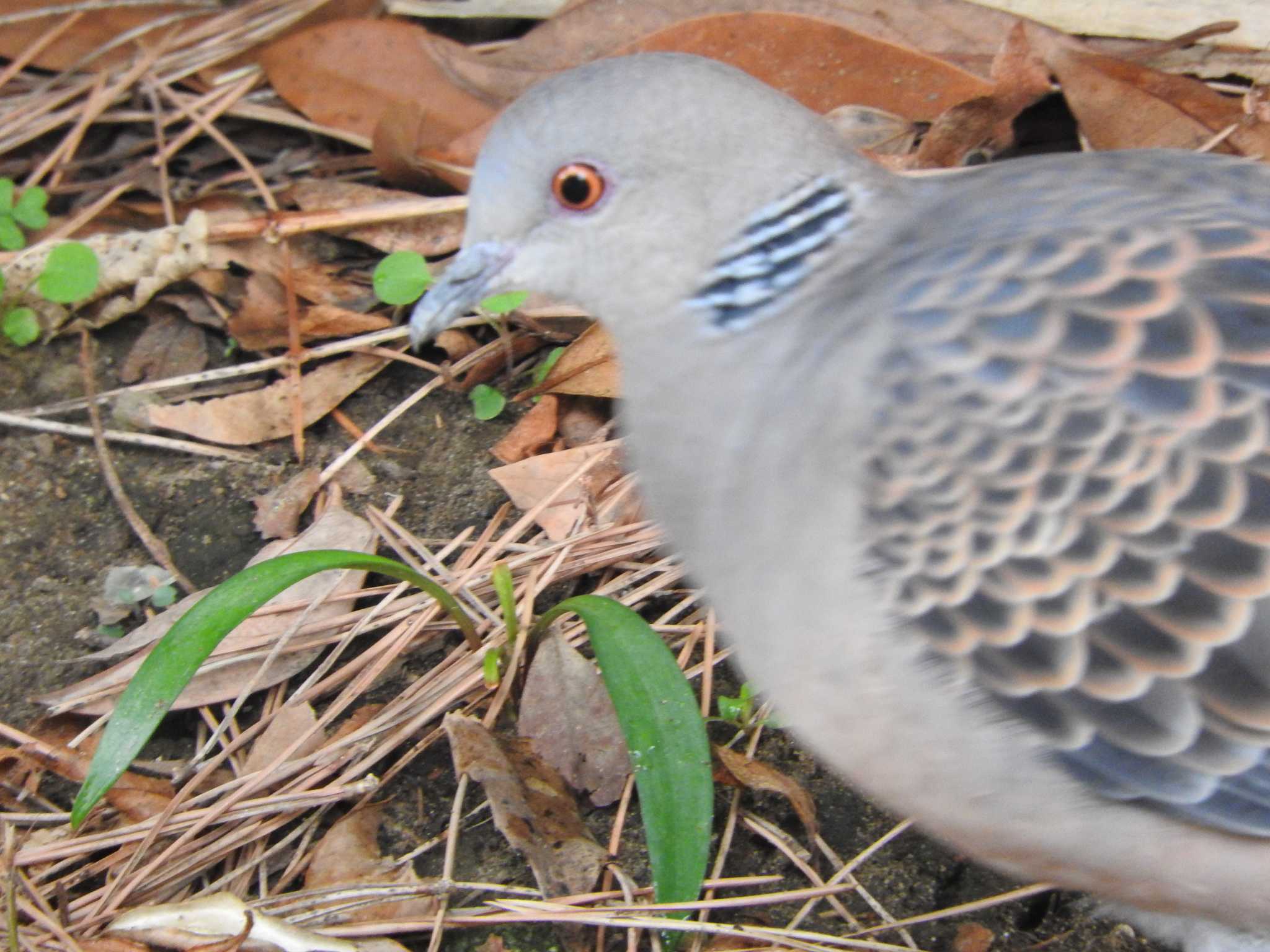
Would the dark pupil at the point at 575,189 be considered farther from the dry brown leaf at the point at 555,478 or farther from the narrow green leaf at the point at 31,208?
the narrow green leaf at the point at 31,208

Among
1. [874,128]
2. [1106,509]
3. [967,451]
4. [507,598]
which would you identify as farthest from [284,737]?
[874,128]

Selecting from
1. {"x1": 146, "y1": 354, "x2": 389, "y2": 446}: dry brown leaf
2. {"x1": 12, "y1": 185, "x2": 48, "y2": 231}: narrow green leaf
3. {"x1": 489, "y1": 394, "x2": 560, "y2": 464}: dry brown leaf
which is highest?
{"x1": 12, "y1": 185, "x2": 48, "y2": 231}: narrow green leaf

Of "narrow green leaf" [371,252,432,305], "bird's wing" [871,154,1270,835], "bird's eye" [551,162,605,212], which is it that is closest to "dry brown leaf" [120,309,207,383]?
"narrow green leaf" [371,252,432,305]

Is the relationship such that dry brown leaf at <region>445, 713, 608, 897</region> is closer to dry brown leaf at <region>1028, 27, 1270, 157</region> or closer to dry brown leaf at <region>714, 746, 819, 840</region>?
dry brown leaf at <region>714, 746, 819, 840</region>

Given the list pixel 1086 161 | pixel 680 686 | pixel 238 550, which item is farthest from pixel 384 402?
pixel 1086 161

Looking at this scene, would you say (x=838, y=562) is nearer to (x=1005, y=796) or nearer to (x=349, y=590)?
(x=1005, y=796)

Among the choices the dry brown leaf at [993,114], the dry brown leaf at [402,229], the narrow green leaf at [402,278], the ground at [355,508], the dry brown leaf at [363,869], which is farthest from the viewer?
the dry brown leaf at [402,229]

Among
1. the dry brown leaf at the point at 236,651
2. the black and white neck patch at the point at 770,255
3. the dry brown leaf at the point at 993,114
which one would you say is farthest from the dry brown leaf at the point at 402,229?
the black and white neck patch at the point at 770,255
